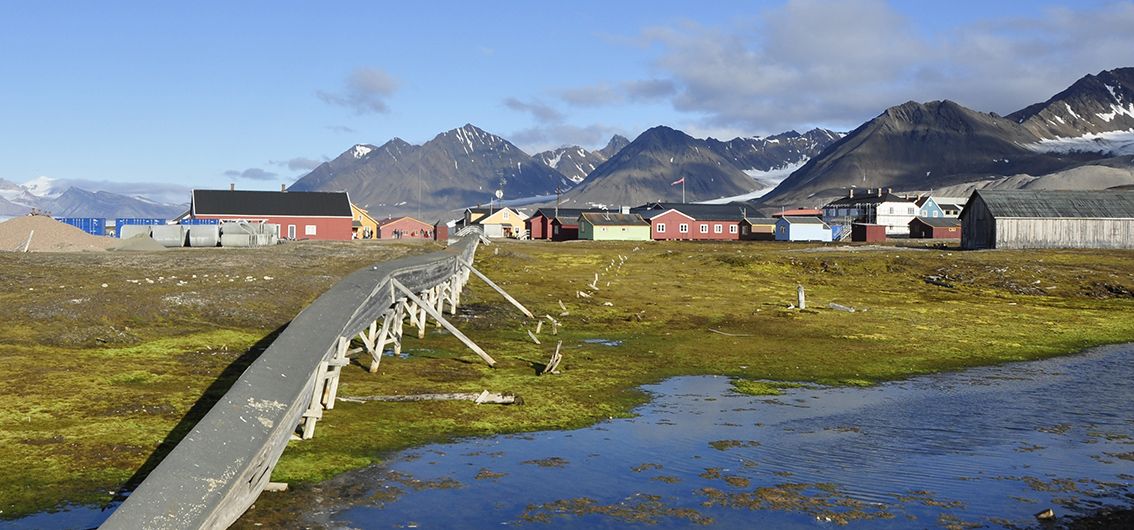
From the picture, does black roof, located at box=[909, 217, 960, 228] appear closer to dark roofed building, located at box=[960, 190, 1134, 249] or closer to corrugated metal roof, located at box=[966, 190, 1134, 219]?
corrugated metal roof, located at box=[966, 190, 1134, 219]

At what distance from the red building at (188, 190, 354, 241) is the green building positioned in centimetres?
3508

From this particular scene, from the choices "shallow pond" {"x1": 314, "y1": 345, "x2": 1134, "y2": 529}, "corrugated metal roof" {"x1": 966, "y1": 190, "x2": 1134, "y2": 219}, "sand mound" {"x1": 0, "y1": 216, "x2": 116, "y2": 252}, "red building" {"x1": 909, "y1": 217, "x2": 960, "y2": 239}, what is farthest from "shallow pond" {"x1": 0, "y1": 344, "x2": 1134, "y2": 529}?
"red building" {"x1": 909, "y1": 217, "x2": 960, "y2": 239}

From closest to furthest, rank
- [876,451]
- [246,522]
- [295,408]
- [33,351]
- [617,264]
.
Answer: [246,522] < [295,408] < [876,451] < [33,351] < [617,264]

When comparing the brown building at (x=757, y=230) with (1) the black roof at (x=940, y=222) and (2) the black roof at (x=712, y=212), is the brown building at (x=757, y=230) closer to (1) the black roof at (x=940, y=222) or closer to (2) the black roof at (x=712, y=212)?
(2) the black roof at (x=712, y=212)

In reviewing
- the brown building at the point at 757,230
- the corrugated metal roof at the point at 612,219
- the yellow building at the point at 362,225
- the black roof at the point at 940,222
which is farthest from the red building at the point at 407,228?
the black roof at the point at 940,222

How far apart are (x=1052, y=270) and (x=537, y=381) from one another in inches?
1866

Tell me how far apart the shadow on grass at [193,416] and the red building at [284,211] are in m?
90.0

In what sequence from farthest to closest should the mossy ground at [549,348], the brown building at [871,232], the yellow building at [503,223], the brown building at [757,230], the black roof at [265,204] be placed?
the yellow building at [503,223] < the brown building at [757,230] < the brown building at [871,232] < the black roof at [265,204] < the mossy ground at [549,348]

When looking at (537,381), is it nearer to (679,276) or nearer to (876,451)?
(876,451)

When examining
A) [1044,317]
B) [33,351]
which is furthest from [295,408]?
[1044,317]

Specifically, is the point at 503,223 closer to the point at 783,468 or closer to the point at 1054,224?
the point at 1054,224

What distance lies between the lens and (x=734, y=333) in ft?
123

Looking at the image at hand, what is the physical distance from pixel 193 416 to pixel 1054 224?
83085mm

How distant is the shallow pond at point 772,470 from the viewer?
15.0 metres
